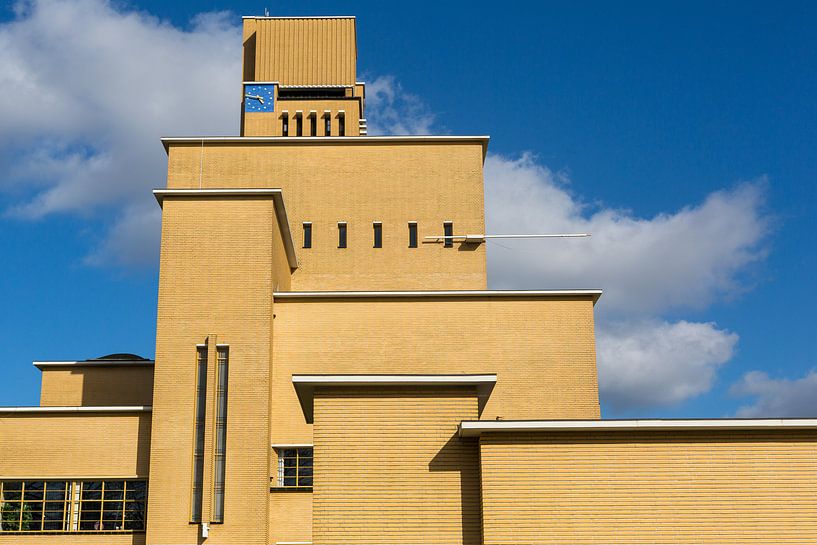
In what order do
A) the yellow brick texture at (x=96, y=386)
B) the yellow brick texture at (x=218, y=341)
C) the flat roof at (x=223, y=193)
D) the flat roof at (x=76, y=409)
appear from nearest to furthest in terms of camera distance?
the yellow brick texture at (x=218, y=341)
the flat roof at (x=76, y=409)
the flat roof at (x=223, y=193)
the yellow brick texture at (x=96, y=386)

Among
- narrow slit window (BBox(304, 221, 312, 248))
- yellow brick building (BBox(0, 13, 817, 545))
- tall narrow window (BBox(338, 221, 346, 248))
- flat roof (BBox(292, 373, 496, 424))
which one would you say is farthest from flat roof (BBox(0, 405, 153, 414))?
tall narrow window (BBox(338, 221, 346, 248))

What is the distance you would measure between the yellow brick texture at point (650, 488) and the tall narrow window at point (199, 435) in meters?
11.8

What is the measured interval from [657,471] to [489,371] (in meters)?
12.8

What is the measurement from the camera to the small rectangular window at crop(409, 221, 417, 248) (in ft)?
141

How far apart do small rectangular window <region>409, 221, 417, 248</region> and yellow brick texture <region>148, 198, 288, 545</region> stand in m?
9.28

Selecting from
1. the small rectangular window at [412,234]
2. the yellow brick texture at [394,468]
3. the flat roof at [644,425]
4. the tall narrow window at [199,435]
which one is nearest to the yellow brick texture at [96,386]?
the tall narrow window at [199,435]

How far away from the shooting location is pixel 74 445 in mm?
32312

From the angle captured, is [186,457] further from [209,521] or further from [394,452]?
[394,452]

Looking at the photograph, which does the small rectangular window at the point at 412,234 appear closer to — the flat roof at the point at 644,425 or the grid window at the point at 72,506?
the grid window at the point at 72,506

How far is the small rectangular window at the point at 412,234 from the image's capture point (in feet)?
141

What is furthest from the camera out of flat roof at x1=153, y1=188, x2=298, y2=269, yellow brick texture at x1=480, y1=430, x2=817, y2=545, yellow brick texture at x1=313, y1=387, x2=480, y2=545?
flat roof at x1=153, y1=188, x2=298, y2=269

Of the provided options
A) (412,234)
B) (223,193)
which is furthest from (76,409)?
(412,234)

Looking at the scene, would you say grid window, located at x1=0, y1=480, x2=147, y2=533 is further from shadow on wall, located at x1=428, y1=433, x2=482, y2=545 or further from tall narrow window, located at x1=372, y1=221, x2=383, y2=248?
tall narrow window, located at x1=372, y1=221, x2=383, y2=248

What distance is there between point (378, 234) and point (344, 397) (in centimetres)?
1892
